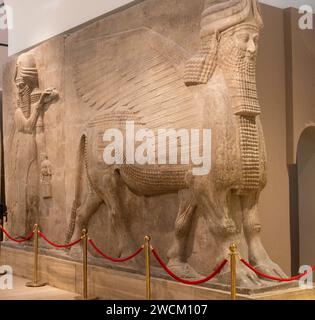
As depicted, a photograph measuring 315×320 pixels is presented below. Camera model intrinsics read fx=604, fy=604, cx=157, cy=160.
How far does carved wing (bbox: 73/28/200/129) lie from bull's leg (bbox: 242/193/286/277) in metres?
1.01

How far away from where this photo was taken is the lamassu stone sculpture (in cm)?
621

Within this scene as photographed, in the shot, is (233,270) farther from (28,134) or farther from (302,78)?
(28,134)

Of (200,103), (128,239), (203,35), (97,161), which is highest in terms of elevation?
(203,35)

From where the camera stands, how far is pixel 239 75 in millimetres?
6230

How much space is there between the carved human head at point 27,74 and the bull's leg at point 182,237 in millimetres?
4043

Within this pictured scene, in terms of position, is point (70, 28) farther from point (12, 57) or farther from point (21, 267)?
point (21, 267)

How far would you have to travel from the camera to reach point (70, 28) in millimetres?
9266

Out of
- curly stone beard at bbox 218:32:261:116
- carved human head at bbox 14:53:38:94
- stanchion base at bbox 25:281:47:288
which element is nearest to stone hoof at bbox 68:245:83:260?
stanchion base at bbox 25:281:47:288

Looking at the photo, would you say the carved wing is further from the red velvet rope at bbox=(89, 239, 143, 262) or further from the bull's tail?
the red velvet rope at bbox=(89, 239, 143, 262)

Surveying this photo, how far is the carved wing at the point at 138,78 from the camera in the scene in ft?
22.4

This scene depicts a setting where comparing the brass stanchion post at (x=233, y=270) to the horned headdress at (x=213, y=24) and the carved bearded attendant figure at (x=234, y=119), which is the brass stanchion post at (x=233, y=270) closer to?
the carved bearded attendant figure at (x=234, y=119)

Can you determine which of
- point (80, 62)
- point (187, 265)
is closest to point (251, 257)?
point (187, 265)

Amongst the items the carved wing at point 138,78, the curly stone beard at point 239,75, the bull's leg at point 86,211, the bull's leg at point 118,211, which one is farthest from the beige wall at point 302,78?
the bull's leg at point 86,211

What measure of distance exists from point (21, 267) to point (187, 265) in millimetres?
4028
